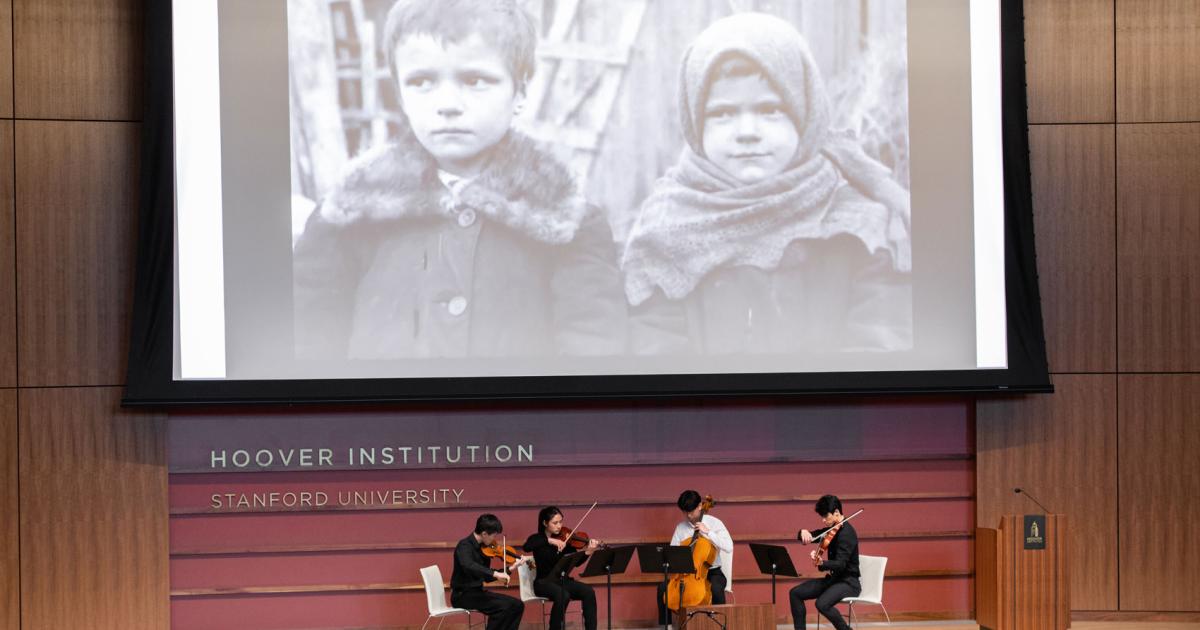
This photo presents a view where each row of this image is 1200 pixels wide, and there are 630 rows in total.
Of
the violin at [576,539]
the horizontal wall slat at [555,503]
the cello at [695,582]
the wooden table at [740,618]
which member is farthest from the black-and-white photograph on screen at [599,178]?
the wooden table at [740,618]

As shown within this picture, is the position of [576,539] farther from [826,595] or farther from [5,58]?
[5,58]

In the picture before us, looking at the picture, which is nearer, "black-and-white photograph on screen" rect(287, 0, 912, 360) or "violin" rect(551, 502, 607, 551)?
"violin" rect(551, 502, 607, 551)

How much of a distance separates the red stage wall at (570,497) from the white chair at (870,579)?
600 mm

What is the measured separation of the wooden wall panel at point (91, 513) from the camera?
296 inches

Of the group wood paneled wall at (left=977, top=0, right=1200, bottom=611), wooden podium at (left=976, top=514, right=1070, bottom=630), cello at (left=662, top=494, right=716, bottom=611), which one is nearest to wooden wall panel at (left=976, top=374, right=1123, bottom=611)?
wood paneled wall at (left=977, top=0, right=1200, bottom=611)

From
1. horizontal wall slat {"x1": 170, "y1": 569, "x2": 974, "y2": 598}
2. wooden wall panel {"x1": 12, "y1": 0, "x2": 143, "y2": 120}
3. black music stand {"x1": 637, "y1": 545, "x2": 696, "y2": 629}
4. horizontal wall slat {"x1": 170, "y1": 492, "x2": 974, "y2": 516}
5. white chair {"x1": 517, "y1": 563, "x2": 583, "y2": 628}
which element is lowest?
horizontal wall slat {"x1": 170, "y1": 569, "x2": 974, "y2": 598}

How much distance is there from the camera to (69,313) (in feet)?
24.8

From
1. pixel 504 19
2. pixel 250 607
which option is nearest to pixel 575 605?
pixel 250 607

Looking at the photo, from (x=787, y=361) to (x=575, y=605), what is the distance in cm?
216

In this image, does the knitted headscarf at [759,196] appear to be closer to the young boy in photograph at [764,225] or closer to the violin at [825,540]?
the young boy in photograph at [764,225]

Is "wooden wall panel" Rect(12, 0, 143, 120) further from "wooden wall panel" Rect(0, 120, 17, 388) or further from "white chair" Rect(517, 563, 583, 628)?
"white chair" Rect(517, 563, 583, 628)

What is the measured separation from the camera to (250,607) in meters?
7.75

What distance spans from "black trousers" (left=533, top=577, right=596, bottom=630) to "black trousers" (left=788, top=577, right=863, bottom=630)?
1.26 m

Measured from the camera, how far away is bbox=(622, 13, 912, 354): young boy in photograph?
7746mm
